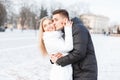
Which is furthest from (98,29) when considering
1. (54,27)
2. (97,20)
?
(54,27)

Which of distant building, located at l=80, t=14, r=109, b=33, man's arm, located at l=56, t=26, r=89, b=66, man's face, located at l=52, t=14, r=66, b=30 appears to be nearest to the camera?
man's arm, located at l=56, t=26, r=89, b=66

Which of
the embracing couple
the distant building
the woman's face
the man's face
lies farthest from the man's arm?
the distant building

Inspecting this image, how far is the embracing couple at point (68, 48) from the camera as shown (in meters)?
2.83

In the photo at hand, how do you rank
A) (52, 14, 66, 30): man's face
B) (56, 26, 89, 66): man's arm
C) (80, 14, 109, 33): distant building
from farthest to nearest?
1. (80, 14, 109, 33): distant building
2. (52, 14, 66, 30): man's face
3. (56, 26, 89, 66): man's arm

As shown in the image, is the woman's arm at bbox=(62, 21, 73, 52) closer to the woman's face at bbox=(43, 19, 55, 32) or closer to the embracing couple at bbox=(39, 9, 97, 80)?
the embracing couple at bbox=(39, 9, 97, 80)

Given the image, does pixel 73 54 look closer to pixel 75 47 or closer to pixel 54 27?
pixel 75 47

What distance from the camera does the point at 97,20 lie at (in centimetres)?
15512

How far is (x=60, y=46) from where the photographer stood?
2.91 meters

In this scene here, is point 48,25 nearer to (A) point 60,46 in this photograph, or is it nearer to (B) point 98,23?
(A) point 60,46

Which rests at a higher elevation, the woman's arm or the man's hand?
the woman's arm

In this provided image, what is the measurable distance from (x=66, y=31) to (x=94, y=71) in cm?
45

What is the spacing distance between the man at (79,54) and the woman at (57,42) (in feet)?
0.14

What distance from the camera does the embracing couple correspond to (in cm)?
283


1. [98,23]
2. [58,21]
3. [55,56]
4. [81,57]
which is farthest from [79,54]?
[98,23]
